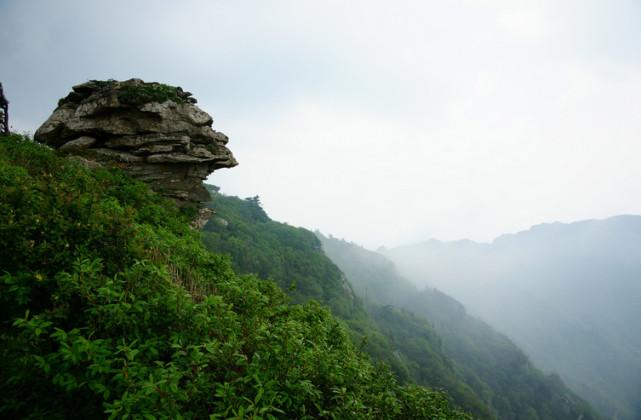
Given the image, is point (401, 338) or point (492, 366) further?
point (492, 366)

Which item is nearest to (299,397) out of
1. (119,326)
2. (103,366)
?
(103,366)

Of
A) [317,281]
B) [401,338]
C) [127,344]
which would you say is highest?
[127,344]

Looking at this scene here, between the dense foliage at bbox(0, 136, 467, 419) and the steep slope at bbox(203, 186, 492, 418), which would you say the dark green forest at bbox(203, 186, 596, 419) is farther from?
the dense foliage at bbox(0, 136, 467, 419)

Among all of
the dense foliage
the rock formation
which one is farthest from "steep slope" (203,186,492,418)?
the dense foliage

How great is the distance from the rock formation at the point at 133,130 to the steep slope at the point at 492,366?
129 metres

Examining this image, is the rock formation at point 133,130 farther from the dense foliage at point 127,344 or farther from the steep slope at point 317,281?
the steep slope at point 317,281

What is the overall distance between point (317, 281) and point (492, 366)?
97691 millimetres

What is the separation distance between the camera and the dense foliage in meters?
3.25

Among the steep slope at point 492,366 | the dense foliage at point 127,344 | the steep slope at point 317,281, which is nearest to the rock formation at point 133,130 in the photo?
the dense foliage at point 127,344

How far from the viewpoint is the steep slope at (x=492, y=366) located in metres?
111

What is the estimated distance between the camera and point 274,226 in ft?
392

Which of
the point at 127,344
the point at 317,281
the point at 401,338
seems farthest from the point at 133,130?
the point at 401,338

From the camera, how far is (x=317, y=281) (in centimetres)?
10119

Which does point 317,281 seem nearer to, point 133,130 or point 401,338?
point 401,338
